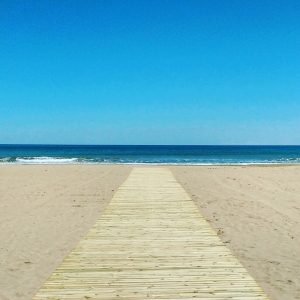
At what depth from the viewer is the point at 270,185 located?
17188mm

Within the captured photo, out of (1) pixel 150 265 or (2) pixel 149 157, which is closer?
(1) pixel 150 265

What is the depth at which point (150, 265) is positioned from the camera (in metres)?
4.78

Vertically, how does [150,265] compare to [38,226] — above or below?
above

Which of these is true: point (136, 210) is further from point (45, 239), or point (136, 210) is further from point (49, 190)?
point (49, 190)

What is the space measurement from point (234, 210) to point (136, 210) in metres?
3.49

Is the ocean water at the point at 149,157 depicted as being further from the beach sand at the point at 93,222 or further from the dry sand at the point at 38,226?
the dry sand at the point at 38,226

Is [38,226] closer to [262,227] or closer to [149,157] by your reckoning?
[262,227]

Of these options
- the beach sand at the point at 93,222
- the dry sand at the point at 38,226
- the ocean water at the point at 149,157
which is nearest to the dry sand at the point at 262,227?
the beach sand at the point at 93,222

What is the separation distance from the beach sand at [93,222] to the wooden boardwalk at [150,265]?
0.76 metres

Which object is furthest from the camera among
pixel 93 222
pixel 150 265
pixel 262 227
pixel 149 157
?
pixel 149 157

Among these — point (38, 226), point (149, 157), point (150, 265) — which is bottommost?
point (38, 226)

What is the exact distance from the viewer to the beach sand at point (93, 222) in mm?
5461

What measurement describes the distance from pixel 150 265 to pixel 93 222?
463 centimetres

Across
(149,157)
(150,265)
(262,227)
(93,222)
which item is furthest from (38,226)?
(149,157)
